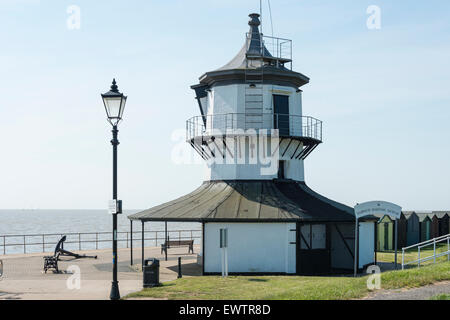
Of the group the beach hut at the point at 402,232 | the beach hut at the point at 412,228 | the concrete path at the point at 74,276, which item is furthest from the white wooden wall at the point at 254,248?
the beach hut at the point at 412,228

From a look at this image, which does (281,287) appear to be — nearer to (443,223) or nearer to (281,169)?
(281,169)

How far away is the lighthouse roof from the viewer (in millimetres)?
28672

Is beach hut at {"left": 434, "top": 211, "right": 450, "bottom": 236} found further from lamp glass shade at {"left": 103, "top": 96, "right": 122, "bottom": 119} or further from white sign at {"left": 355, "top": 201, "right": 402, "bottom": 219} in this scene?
lamp glass shade at {"left": 103, "top": 96, "right": 122, "bottom": 119}

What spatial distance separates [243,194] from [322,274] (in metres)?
5.40

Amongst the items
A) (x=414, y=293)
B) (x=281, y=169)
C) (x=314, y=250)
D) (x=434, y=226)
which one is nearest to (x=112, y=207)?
(x=414, y=293)

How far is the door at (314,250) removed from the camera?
25.7 m

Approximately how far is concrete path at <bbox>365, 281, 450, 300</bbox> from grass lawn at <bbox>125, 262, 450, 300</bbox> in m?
0.39

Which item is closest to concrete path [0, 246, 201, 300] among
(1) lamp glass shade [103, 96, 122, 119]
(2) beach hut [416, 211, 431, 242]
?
(1) lamp glass shade [103, 96, 122, 119]

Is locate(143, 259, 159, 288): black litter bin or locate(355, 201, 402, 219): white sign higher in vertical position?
locate(355, 201, 402, 219): white sign

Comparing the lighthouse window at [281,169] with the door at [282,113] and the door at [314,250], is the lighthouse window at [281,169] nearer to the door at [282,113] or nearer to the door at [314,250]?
the door at [282,113]

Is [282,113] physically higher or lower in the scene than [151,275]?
higher

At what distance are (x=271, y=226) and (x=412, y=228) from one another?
61.5ft

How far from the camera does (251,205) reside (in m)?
25.5
